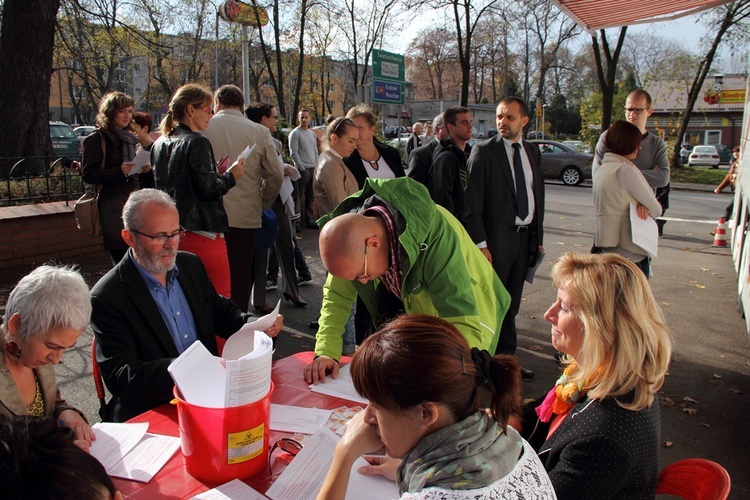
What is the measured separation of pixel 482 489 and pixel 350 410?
87 centimetres

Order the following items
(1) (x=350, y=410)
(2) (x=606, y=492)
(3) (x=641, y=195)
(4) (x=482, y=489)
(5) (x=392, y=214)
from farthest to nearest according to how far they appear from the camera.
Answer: (3) (x=641, y=195), (5) (x=392, y=214), (1) (x=350, y=410), (2) (x=606, y=492), (4) (x=482, y=489)

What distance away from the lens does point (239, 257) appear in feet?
14.8

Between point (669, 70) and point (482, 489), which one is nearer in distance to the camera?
point (482, 489)

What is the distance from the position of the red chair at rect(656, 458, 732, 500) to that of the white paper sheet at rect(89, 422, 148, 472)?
1.56m

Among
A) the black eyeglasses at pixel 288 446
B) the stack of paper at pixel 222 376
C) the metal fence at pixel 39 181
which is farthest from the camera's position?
the metal fence at pixel 39 181

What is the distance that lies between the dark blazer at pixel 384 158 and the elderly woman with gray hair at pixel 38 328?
9.59 feet

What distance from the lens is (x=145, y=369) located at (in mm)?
1988

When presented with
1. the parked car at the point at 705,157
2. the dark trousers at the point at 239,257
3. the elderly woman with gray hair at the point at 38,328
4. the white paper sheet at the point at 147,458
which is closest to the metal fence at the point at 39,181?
the dark trousers at the point at 239,257

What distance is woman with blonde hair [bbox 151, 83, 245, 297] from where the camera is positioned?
363cm

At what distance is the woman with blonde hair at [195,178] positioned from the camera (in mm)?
3627

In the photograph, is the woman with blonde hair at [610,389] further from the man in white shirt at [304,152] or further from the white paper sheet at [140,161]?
the man in white shirt at [304,152]

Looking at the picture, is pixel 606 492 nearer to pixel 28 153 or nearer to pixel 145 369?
pixel 145 369

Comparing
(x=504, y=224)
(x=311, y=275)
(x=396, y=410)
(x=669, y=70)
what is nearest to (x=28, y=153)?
(x=311, y=275)

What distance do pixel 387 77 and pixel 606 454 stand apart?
1086cm
